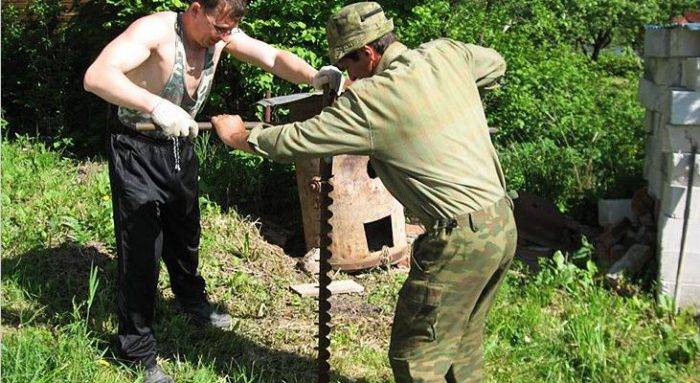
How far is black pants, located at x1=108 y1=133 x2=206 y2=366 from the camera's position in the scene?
167 inches

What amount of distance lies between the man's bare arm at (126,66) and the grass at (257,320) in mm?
1175

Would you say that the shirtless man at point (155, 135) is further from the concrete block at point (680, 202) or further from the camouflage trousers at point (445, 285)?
the concrete block at point (680, 202)

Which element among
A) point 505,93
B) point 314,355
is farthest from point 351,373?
point 505,93

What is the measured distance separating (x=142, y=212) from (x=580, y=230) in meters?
3.67

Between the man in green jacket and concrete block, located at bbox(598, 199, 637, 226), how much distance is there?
3.07m

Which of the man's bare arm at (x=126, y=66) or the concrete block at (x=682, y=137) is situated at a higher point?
the man's bare arm at (x=126, y=66)

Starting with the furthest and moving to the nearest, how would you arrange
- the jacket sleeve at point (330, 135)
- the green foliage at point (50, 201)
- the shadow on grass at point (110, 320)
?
the green foliage at point (50, 201), the shadow on grass at point (110, 320), the jacket sleeve at point (330, 135)

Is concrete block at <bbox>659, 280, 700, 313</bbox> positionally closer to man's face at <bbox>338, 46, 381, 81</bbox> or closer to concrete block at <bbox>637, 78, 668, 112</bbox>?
concrete block at <bbox>637, 78, 668, 112</bbox>

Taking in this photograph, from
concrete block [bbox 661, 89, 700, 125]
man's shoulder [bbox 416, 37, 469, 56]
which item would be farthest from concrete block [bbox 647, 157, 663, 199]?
man's shoulder [bbox 416, 37, 469, 56]

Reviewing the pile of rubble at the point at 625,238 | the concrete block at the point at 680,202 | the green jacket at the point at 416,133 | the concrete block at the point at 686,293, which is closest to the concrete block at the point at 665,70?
the concrete block at the point at 680,202

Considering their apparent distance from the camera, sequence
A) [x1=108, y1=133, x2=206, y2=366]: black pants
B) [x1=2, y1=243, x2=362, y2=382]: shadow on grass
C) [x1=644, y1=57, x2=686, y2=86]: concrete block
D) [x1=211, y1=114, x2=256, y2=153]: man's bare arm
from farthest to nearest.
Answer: [x1=644, y1=57, x2=686, y2=86]: concrete block, [x1=2, y1=243, x2=362, y2=382]: shadow on grass, [x1=108, y1=133, x2=206, y2=366]: black pants, [x1=211, y1=114, x2=256, y2=153]: man's bare arm

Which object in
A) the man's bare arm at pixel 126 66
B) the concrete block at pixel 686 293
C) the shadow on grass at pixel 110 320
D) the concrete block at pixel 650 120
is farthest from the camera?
the concrete block at pixel 650 120

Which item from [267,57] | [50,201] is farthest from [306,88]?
[267,57]

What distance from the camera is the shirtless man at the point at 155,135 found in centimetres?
395
